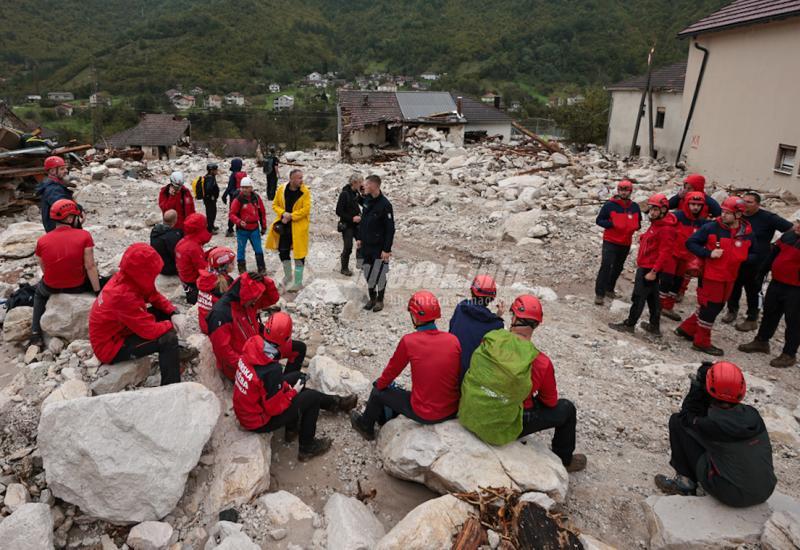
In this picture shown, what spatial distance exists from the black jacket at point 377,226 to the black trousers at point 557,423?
349 centimetres

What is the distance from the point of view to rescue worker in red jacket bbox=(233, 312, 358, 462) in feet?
11.9

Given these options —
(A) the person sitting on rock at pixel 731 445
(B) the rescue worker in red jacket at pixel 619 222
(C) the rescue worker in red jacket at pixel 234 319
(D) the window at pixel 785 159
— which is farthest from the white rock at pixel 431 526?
(D) the window at pixel 785 159

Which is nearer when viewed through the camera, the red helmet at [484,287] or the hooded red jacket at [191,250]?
the red helmet at [484,287]

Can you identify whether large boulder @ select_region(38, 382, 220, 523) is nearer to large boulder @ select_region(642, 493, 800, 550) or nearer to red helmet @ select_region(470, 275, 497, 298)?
red helmet @ select_region(470, 275, 497, 298)

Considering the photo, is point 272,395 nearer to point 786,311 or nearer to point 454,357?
point 454,357

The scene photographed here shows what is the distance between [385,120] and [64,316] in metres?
22.1

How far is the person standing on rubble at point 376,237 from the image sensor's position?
6699 mm

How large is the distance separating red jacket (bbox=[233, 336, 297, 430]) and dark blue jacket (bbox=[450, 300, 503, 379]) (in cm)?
137

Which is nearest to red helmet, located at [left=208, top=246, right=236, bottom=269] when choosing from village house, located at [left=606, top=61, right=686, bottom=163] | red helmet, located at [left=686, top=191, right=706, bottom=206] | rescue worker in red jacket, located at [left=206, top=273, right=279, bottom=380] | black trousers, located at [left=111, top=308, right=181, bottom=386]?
rescue worker in red jacket, located at [left=206, top=273, right=279, bottom=380]

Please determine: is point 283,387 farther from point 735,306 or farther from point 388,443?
point 735,306

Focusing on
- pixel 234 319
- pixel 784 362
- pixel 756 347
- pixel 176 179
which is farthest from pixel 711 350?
pixel 176 179

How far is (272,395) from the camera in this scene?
3.71 meters

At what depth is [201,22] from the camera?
83.1 metres

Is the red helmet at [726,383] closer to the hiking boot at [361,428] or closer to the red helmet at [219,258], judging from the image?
the hiking boot at [361,428]
